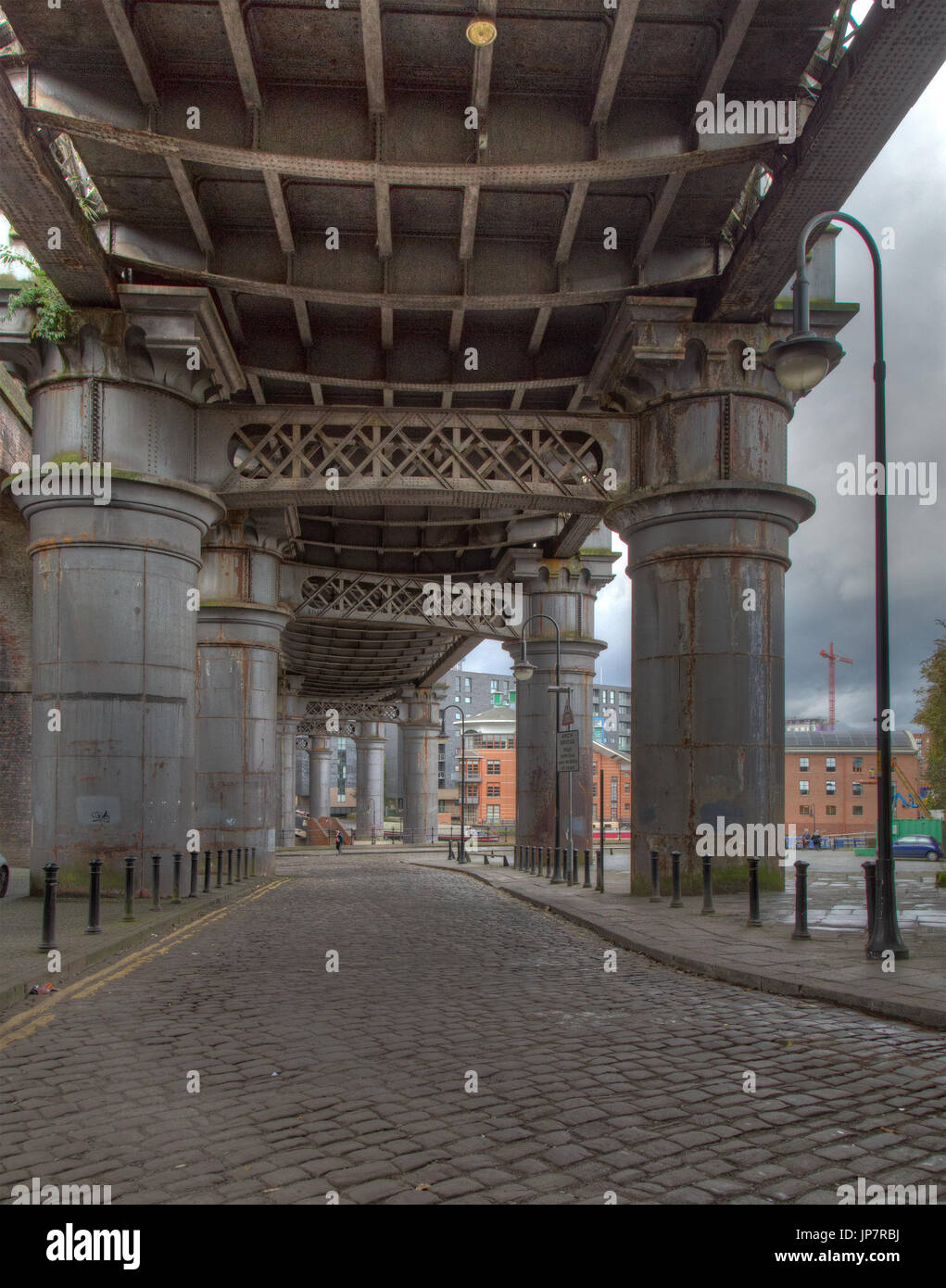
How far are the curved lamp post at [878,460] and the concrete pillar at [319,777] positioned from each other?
251 ft

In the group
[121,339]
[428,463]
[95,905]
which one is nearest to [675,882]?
[95,905]

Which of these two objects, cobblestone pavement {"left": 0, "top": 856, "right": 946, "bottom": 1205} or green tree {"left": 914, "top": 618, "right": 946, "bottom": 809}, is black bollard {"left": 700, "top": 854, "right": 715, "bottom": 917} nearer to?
cobblestone pavement {"left": 0, "top": 856, "right": 946, "bottom": 1205}

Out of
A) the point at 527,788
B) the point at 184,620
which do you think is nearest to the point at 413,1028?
the point at 184,620

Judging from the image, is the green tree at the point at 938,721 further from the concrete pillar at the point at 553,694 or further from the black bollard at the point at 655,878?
the black bollard at the point at 655,878

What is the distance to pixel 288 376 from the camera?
61.2 feet

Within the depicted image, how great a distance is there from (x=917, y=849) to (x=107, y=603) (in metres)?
47.3

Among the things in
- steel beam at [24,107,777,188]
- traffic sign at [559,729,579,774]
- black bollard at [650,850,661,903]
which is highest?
steel beam at [24,107,777,188]

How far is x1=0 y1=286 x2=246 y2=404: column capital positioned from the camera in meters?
15.2

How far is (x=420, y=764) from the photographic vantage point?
63.9 meters

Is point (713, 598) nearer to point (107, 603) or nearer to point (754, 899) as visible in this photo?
point (754, 899)

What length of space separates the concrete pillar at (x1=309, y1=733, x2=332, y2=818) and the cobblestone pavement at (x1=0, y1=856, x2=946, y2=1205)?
7630cm

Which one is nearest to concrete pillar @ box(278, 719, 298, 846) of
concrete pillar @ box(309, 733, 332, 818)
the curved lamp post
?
concrete pillar @ box(309, 733, 332, 818)

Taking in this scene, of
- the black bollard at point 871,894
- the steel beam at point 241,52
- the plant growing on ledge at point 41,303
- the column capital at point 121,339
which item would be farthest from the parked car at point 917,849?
the steel beam at point 241,52

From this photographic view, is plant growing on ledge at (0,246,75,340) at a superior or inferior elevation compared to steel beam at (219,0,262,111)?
inferior
